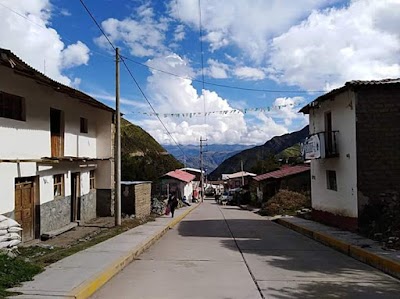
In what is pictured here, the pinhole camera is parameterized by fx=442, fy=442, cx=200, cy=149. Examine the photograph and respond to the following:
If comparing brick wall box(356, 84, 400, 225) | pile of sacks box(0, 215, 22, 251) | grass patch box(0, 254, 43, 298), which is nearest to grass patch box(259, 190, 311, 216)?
brick wall box(356, 84, 400, 225)

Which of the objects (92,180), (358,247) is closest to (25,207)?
(92,180)

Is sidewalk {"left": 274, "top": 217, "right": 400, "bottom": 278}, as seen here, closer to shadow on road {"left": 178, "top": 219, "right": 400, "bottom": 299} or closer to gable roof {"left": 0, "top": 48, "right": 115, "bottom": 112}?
shadow on road {"left": 178, "top": 219, "right": 400, "bottom": 299}

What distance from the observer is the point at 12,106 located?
13.9 meters

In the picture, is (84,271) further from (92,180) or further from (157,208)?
(157,208)

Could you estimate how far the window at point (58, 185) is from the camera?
17484 millimetres

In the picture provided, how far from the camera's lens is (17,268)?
764 centimetres

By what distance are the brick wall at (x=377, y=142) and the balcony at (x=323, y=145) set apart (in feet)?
6.24

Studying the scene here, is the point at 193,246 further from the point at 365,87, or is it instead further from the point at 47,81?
the point at 365,87

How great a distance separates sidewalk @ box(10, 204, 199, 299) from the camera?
260 inches

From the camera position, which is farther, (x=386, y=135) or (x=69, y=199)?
(x=69, y=199)

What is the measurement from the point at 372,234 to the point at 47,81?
11514mm

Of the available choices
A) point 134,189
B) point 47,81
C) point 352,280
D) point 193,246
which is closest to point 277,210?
point 134,189

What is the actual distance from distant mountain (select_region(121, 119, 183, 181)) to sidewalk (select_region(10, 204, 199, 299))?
35441 millimetres

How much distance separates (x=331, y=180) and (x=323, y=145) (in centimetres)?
194
